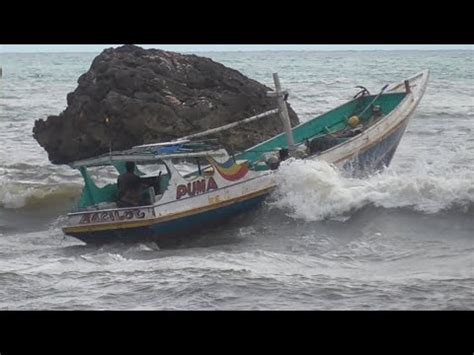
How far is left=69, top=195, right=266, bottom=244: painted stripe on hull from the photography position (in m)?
12.6

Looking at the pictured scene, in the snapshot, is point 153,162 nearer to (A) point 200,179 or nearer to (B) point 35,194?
(A) point 200,179

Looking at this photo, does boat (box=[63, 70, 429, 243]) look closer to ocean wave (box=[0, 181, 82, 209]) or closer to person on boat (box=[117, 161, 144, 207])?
person on boat (box=[117, 161, 144, 207])

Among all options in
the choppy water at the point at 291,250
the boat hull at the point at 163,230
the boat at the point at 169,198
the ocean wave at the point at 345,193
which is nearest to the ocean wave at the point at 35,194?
the choppy water at the point at 291,250

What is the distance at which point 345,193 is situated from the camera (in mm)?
13953

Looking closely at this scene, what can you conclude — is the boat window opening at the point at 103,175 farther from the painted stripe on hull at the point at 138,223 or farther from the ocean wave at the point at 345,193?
the ocean wave at the point at 345,193

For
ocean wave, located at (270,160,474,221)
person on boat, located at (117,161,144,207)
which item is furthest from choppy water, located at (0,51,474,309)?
person on boat, located at (117,161,144,207)

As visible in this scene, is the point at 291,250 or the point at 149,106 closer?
the point at 291,250

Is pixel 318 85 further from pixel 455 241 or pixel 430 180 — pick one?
pixel 455 241

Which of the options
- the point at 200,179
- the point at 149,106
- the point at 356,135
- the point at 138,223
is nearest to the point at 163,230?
the point at 138,223

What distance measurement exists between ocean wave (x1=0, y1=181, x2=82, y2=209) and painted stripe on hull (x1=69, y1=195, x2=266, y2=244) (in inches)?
152

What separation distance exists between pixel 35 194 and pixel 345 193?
623 cm

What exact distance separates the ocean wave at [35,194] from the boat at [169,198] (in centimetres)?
314

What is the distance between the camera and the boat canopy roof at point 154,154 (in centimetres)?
1266

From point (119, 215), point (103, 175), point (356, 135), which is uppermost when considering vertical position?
point (356, 135)
